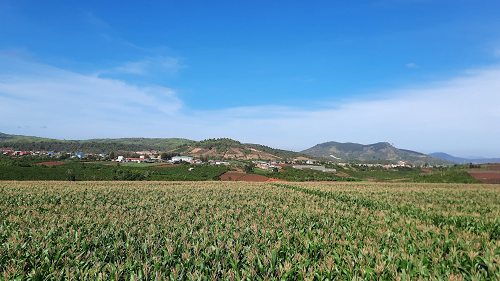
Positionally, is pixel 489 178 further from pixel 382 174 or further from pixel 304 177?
pixel 382 174

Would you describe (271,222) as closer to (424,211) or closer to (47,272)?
(47,272)

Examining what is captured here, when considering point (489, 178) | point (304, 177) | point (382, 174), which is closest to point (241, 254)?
point (304, 177)

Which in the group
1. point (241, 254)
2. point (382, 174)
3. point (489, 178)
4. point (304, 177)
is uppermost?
point (241, 254)

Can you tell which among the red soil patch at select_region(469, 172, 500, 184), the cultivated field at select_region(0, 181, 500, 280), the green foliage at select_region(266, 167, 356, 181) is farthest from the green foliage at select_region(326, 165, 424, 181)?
the cultivated field at select_region(0, 181, 500, 280)

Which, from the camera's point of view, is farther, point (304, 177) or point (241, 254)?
point (304, 177)

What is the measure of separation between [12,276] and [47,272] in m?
0.68

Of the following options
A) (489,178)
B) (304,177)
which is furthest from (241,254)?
(489,178)

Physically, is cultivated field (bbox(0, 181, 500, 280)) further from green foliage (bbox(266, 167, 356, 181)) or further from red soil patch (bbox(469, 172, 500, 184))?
green foliage (bbox(266, 167, 356, 181))

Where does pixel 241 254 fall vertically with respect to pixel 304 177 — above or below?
above

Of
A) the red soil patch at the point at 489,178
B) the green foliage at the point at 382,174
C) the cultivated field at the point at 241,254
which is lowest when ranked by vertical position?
the green foliage at the point at 382,174

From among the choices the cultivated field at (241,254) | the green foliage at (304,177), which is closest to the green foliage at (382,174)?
the green foliage at (304,177)

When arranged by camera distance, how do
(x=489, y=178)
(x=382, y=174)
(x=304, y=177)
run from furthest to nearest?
(x=382, y=174) → (x=304, y=177) → (x=489, y=178)

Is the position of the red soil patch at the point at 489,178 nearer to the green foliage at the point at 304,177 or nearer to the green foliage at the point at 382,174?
the green foliage at the point at 382,174

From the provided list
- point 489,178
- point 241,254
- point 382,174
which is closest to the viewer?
point 241,254
